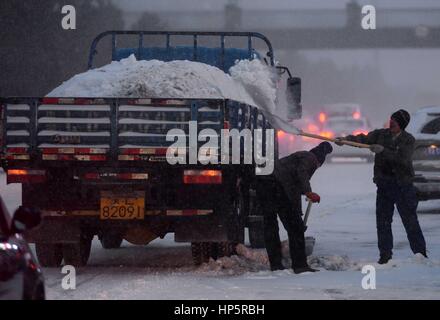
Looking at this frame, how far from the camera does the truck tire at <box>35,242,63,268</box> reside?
45.0ft

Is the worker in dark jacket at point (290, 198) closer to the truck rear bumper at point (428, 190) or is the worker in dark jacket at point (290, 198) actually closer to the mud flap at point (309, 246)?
the mud flap at point (309, 246)

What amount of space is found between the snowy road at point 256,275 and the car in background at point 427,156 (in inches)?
45.1

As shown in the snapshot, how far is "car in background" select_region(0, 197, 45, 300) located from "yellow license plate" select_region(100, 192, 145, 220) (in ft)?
17.9

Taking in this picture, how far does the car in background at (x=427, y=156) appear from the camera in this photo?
2009 centimetres

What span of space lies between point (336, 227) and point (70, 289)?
807 centimetres

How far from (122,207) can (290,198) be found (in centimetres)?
168

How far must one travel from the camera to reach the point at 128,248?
16.8 meters

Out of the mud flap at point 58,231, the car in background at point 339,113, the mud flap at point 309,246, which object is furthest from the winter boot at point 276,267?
the car in background at point 339,113

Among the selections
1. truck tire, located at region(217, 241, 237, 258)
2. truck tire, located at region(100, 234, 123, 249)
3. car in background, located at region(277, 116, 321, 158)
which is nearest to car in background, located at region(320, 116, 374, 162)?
car in background, located at region(277, 116, 321, 158)

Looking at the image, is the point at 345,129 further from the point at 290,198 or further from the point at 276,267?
the point at 290,198

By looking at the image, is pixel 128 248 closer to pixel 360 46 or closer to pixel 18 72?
pixel 18 72

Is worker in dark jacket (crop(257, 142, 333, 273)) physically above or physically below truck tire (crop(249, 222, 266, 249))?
above

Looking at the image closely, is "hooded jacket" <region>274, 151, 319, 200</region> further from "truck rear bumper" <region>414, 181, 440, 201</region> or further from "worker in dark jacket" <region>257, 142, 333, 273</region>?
"truck rear bumper" <region>414, 181, 440, 201</region>

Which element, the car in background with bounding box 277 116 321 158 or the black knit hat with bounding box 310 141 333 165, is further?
the car in background with bounding box 277 116 321 158
